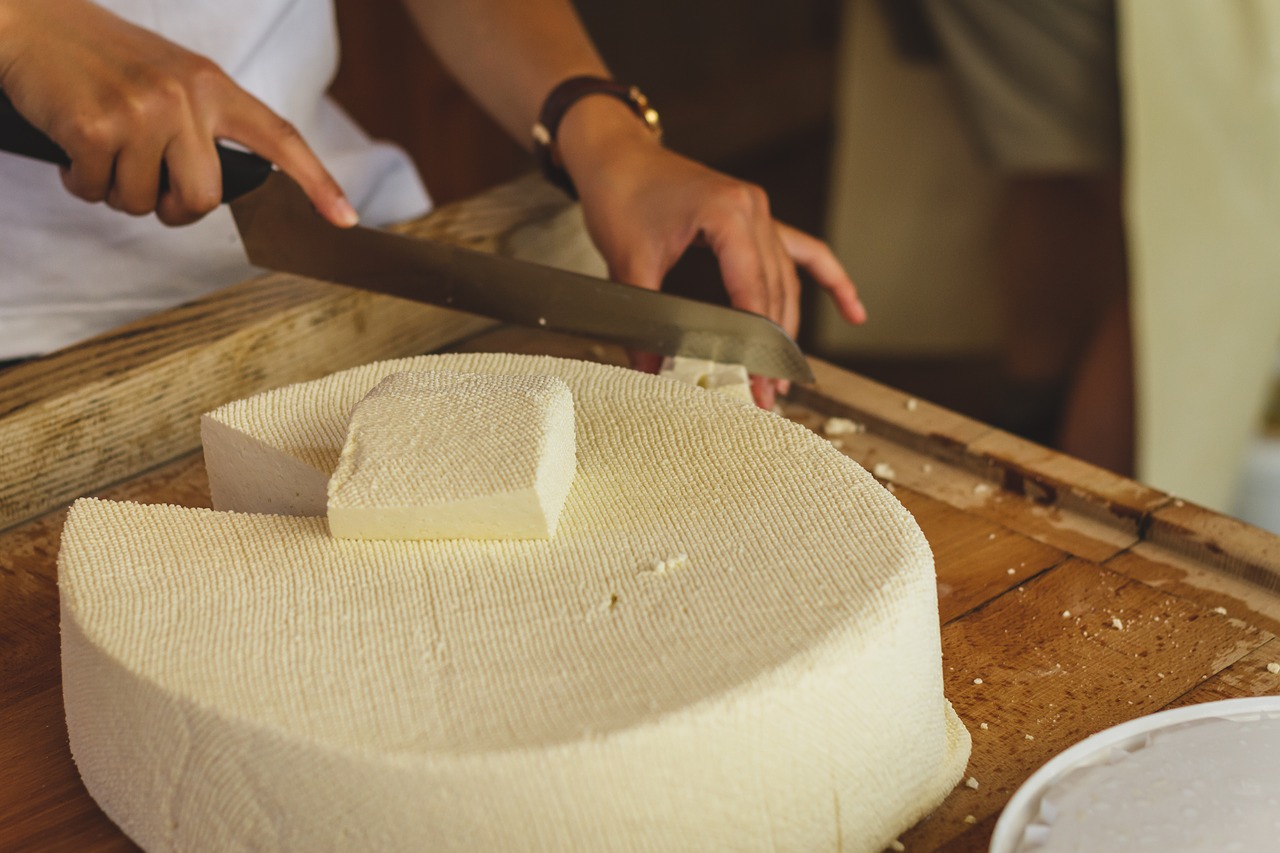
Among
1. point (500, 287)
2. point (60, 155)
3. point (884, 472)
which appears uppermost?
point (60, 155)

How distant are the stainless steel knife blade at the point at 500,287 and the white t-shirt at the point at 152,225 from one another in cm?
21

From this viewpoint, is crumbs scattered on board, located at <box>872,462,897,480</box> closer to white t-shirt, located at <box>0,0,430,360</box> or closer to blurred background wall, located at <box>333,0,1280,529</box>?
white t-shirt, located at <box>0,0,430,360</box>

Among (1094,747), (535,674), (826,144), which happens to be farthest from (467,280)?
(826,144)

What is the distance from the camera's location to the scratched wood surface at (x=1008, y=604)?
85 centimetres

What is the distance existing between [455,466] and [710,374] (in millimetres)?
374

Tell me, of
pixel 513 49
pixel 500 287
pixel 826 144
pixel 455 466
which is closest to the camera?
pixel 455 466

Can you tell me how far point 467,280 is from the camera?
3.96 feet

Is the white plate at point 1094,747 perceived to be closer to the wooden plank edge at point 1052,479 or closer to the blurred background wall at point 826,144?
the wooden plank edge at point 1052,479

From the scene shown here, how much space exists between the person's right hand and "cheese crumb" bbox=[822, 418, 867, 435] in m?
0.45

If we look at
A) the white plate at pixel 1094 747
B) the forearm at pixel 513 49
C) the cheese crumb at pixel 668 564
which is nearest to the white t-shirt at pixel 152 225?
the forearm at pixel 513 49

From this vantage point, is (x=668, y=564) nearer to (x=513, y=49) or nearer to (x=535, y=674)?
(x=535, y=674)

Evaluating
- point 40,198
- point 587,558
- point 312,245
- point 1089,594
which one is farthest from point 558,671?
point 40,198

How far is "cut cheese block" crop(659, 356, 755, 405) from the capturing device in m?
1.12

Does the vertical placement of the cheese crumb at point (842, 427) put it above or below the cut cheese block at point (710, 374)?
below
